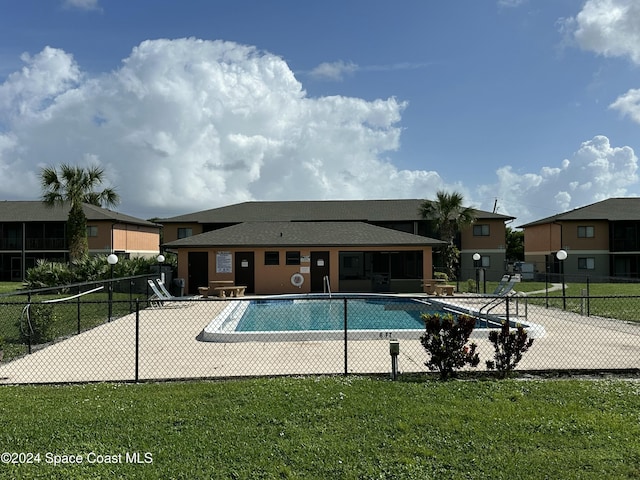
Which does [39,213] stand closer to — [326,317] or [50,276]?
[50,276]

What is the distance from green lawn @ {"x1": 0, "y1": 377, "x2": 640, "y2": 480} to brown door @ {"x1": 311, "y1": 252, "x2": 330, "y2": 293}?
18.9 meters

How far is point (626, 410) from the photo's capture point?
5.51 meters

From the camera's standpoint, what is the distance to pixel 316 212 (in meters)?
40.4

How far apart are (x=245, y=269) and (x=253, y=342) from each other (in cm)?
1495

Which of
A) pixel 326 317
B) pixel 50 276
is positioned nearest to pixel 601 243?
pixel 326 317

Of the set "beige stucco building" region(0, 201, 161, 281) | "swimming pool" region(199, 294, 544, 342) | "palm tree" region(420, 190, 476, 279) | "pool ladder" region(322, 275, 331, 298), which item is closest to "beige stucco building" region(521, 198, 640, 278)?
"palm tree" region(420, 190, 476, 279)

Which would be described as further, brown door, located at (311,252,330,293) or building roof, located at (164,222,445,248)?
brown door, located at (311,252,330,293)

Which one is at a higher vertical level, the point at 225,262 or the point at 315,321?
the point at 225,262

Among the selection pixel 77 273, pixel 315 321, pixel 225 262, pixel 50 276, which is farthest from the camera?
pixel 225 262

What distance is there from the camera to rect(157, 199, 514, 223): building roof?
38625 mm

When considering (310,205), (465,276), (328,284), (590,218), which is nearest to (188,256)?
(328,284)

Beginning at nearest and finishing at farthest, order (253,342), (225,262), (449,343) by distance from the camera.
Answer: (449,343) → (253,342) → (225,262)

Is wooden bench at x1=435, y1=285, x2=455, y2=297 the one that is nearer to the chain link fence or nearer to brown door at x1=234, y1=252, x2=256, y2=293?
the chain link fence

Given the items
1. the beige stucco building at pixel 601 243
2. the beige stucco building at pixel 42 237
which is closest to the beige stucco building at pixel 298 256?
the beige stucco building at pixel 42 237
